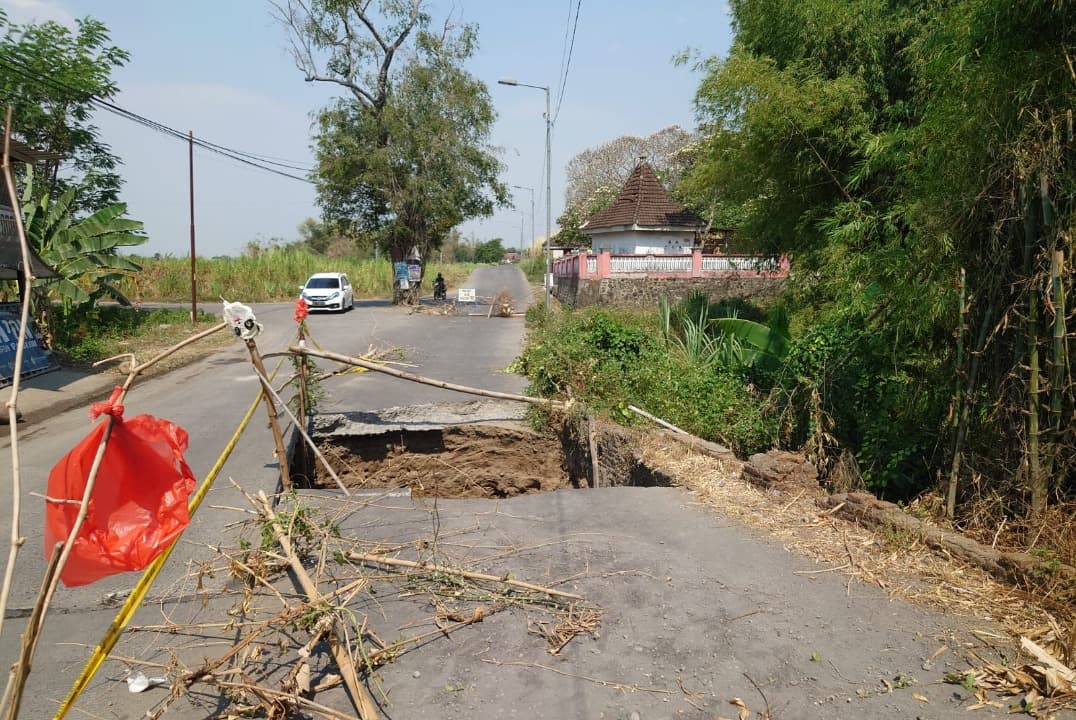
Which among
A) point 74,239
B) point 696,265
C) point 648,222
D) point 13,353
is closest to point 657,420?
point 13,353

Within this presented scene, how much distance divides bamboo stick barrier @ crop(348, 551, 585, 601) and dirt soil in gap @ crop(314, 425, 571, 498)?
352 cm

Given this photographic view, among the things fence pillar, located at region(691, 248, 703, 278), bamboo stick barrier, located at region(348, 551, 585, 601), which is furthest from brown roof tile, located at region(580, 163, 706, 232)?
bamboo stick barrier, located at region(348, 551, 585, 601)

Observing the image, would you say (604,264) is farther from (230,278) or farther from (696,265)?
(230,278)

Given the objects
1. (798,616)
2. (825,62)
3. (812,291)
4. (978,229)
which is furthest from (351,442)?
(825,62)

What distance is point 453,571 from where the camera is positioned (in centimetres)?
404

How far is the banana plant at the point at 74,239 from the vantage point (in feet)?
45.2

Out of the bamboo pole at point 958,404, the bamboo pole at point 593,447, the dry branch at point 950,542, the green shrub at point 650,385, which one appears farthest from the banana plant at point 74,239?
the bamboo pole at point 958,404

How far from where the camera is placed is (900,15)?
1209cm

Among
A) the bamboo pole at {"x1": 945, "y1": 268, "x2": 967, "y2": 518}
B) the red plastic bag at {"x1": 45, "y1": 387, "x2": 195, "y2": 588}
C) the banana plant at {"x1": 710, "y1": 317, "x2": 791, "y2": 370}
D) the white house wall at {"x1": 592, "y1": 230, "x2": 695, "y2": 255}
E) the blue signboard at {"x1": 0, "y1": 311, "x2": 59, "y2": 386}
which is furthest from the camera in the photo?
the white house wall at {"x1": 592, "y1": 230, "x2": 695, "y2": 255}

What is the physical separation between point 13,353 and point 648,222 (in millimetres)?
22552

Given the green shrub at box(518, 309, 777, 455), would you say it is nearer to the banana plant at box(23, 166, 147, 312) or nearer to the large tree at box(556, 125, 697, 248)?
the banana plant at box(23, 166, 147, 312)

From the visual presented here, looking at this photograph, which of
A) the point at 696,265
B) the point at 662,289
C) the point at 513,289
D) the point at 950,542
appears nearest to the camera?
the point at 950,542

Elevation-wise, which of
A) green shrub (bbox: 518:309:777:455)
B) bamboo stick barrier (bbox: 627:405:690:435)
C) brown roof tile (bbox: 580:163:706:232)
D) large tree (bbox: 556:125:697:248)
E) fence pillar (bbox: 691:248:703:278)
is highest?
large tree (bbox: 556:125:697:248)

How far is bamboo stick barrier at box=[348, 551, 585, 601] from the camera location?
151 inches
